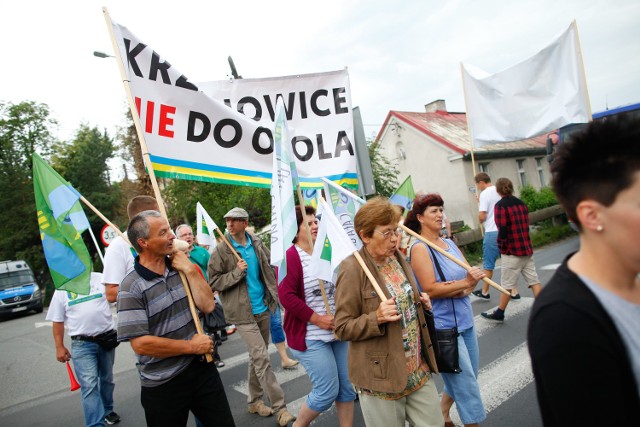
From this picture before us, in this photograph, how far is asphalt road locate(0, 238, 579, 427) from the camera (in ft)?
12.8

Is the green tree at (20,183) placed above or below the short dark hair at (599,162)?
above

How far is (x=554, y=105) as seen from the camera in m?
7.12

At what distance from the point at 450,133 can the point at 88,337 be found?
22268 mm

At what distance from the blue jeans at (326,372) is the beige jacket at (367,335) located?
683mm

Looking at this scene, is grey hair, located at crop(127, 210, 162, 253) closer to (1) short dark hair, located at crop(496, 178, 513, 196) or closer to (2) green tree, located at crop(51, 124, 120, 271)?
(1) short dark hair, located at crop(496, 178, 513, 196)

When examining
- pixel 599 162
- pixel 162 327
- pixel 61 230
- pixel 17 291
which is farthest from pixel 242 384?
pixel 17 291

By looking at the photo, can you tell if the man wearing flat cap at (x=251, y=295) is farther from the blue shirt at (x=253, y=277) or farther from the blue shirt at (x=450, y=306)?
the blue shirt at (x=450, y=306)

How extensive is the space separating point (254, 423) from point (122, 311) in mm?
2229

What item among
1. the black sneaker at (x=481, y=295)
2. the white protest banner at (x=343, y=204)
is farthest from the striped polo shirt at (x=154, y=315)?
the black sneaker at (x=481, y=295)

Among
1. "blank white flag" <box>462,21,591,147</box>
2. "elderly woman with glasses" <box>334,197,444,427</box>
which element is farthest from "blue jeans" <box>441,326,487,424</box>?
"blank white flag" <box>462,21,591,147</box>

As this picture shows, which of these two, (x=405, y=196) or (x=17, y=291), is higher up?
(x=405, y=196)

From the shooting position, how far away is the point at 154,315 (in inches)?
104

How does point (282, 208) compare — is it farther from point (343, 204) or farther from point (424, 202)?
point (424, 202)

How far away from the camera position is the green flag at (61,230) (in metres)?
3.77
